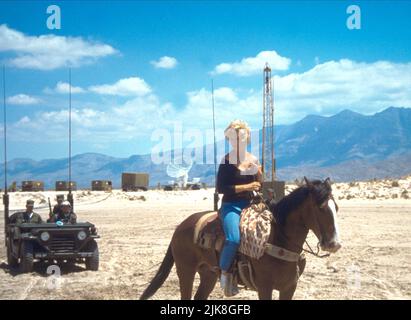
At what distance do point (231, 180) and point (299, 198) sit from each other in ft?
2.83

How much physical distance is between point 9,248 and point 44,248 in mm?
1692

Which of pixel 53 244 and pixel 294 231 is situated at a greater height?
pixel 294 231

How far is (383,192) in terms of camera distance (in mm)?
47719

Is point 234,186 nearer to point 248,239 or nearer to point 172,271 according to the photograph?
point 248,239

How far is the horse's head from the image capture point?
673 cm

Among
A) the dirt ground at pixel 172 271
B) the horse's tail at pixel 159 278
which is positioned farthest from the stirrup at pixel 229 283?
the dirt ground at pixel 172 271

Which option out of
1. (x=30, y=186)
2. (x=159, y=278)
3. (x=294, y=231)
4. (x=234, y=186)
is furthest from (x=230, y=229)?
(x=30, y=186)

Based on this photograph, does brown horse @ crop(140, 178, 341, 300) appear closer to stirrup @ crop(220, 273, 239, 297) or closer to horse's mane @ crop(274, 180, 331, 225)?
horse's mane @ crop(274, 180, 331, 225)

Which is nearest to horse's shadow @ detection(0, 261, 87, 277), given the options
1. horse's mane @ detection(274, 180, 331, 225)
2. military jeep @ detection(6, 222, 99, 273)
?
military jeep @ detection(6, 222, 99, 273)

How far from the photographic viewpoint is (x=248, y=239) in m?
7.21

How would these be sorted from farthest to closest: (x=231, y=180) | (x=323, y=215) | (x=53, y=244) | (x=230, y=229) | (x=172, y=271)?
1. (x=172, y=271)
2. (x=53, y=244)
3. (x=231, y=180)
4. (x=230, y=229)
5. (x=323, y=215)

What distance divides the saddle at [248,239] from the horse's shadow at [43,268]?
7.14m
